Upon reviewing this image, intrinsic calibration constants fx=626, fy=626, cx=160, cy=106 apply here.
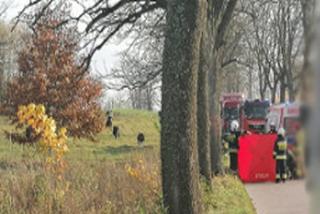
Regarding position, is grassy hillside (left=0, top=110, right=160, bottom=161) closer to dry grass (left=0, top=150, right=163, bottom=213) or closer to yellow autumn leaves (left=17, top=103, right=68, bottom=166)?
yellow autumn leaves (left=17, top=103, right=68, bottom=166)

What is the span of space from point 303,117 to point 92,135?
36.7 meters

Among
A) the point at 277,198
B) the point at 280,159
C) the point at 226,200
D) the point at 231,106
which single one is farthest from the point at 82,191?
the point at 231,106

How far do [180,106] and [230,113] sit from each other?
1629 inches

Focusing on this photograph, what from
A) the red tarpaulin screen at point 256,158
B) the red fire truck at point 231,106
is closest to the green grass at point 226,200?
the red tarpaulin screen at point 256,158

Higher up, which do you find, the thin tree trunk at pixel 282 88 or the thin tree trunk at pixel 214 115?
the thin tree trunk at pixel 282 88

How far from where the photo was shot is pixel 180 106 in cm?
817

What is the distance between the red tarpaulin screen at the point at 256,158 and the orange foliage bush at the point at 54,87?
15681 millimetres

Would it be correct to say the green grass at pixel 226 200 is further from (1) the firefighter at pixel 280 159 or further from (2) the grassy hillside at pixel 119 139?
(2) the grassy hillside at pixel 119 139

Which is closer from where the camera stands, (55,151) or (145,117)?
(55,151)

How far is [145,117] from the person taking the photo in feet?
208

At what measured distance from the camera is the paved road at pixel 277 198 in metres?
13.0

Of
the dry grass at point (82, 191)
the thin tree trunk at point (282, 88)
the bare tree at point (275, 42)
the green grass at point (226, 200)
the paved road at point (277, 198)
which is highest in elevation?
the bare tree at point (275, 42)

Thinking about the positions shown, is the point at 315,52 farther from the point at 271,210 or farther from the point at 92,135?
the point at 92,135

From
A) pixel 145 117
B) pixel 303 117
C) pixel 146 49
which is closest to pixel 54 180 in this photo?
pixel 303 117
